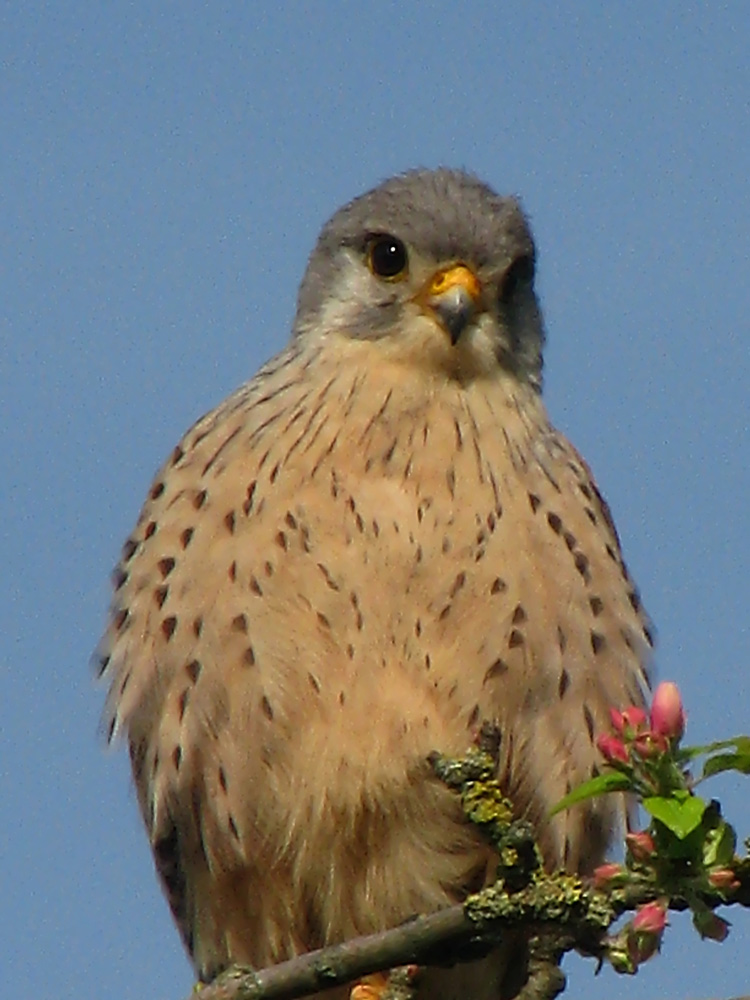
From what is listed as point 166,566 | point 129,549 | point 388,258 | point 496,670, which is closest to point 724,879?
point 496,670

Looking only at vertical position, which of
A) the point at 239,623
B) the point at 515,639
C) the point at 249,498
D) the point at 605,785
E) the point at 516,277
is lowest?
the point at 605,785

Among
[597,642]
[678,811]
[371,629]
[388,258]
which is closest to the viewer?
[678,811]

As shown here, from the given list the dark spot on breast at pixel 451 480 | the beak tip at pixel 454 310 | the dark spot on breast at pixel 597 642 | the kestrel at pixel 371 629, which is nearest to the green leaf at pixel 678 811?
the kestrel at pixel 371 629

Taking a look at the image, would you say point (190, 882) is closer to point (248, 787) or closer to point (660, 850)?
point (248, 787)

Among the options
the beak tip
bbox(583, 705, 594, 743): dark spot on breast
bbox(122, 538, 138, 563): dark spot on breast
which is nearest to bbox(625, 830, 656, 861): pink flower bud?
bbox(583, 705, 594, 743): dark spot on breast

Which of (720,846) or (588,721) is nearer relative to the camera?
(720,846)

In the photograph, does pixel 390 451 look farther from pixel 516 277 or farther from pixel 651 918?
pixel 651 918

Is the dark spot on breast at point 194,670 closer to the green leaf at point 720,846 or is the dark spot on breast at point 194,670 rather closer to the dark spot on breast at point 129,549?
the dark spot on breast at point 129,549

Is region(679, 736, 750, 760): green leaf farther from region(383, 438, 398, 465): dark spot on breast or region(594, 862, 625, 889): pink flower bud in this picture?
region(383, 438, 398, 465): dark spot on breast

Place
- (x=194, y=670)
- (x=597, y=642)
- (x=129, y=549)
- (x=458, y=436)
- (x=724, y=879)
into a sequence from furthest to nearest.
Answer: (x=129, y=549), (x=458, y=436), (x=597, y=642), (x=194, y=670), (x=724, y=879)
